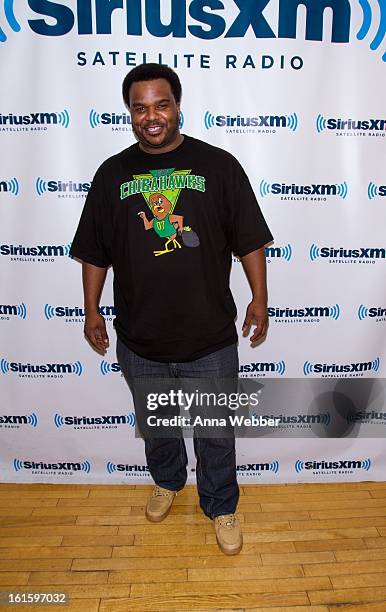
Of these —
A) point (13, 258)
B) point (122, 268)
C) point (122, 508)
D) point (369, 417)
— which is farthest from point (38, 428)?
point (369, 417)

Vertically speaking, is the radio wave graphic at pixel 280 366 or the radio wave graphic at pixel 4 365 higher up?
the radio wave graphic at pixel 4 365

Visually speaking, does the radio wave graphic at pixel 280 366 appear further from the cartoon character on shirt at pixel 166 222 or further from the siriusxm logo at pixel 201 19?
the siriusxm logo at pixel 201 19

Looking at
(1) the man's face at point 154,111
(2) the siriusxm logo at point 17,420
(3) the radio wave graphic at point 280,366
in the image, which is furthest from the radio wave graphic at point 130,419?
(1) the man's face at point 154,111

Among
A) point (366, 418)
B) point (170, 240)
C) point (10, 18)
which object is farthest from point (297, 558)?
point (10, 18)

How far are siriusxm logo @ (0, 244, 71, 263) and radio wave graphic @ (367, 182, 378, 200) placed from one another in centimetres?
145

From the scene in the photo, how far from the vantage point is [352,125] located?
88.7 inches

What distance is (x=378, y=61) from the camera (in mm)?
2182

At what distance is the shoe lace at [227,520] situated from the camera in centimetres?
221

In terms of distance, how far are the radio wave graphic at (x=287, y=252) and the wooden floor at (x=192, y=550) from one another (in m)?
1.22

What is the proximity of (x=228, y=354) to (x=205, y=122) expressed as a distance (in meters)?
1.06

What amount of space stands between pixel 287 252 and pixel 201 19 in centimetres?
110

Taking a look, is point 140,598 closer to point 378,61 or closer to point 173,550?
point 173,550

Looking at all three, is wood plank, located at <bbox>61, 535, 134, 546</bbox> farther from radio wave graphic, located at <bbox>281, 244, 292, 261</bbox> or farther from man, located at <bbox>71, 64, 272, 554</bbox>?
radio wave graphic, located at <bbox>281, 244, 292, 261</bbox>

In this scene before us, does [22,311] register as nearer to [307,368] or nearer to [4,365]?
[4,365]
